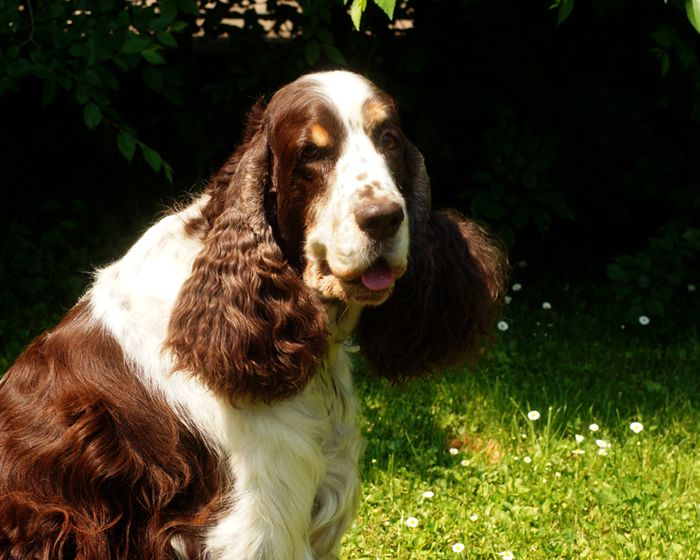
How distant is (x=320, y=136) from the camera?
6.81 ft

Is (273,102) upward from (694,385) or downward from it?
upward

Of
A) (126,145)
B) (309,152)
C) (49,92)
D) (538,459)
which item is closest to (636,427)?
(538,459)

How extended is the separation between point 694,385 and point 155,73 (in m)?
3.25

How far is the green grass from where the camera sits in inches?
113

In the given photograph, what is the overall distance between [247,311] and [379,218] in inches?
18.0

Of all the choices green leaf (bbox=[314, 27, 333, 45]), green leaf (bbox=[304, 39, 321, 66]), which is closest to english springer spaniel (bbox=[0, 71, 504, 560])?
green leaf (bbox=[304, 39, 321, 66])

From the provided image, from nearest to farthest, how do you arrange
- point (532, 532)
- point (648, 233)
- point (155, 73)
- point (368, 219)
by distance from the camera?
point (368, 219) < point (532, 532) < point (155, 73) < point (648, 233)

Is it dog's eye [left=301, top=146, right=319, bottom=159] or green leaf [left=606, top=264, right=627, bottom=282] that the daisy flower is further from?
dog's eye [left=301, top=146, right=319, bottom=159]

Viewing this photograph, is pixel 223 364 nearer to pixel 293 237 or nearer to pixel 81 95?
pixel 293 237

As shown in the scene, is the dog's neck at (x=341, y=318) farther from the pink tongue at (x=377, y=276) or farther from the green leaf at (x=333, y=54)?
the green leaf at (x=333, y=54)

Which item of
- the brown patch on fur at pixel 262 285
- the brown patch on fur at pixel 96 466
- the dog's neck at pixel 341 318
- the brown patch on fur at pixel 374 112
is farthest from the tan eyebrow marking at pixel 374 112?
the brown patch on fur at pixel 96 466

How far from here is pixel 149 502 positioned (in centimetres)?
206

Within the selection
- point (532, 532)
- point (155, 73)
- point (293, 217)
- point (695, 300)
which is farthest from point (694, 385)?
point (155, 73)

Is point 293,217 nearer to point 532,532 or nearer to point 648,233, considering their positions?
point 532,532
